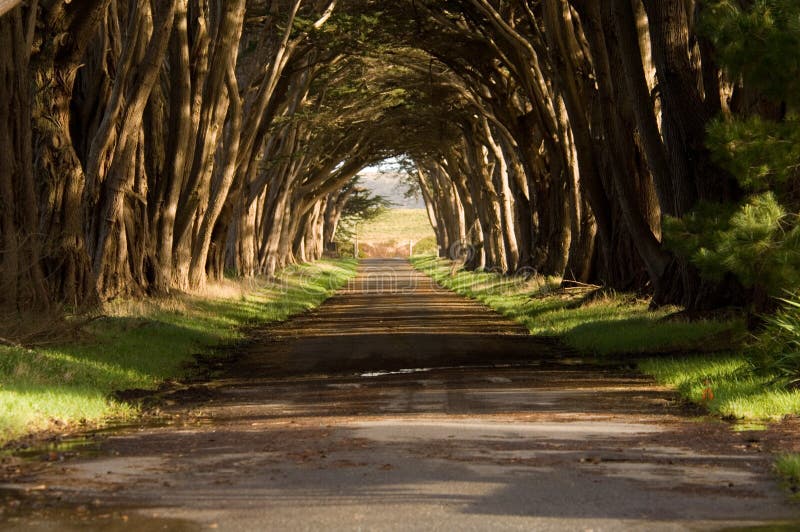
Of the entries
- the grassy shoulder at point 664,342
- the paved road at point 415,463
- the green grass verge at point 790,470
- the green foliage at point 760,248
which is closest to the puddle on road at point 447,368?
the paved road at point 415,463

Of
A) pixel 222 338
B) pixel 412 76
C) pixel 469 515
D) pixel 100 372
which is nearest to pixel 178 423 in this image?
pixel 100 372

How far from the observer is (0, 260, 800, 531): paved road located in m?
6.65

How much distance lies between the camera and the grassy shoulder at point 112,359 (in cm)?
1071

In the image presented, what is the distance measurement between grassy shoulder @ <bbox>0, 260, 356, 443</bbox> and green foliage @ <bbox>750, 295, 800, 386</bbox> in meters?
5.82

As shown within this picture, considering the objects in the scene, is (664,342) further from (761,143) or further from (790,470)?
(790,470)

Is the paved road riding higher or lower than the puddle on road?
higher

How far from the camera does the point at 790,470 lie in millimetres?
7734

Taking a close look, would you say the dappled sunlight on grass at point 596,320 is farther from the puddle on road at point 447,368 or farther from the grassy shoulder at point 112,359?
the grassy shoulder at point 112,359

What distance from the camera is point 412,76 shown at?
1634 inches

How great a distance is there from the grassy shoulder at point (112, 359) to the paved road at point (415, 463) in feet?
2.24

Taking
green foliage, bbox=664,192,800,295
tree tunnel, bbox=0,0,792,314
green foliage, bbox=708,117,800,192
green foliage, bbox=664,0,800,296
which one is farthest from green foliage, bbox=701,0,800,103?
green foliage, bbox=664,192,800,295

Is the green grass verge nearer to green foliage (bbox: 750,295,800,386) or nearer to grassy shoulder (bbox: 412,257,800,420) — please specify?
grassy shoulder (bbox: 412,257,800,420)

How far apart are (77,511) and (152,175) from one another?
19025mm

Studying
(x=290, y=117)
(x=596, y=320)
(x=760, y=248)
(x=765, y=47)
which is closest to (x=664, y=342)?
(x=596, y=320)
